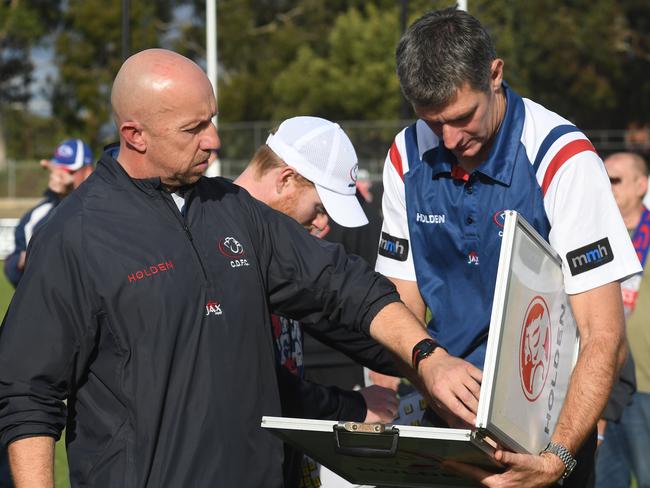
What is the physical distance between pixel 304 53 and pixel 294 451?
4605 cm

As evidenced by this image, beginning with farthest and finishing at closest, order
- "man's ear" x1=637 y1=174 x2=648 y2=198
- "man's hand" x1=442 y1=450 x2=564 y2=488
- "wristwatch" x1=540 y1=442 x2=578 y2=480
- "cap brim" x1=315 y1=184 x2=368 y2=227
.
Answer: "man's ear" x1=637 y1=174 x2=648 y2=198 → "cap brim" x1=315 y1=184 x2=368 y2=227 → "wristwatch" x1=540 y1=442 x2=578 y2=480 → "man's hand" x1=442 y1=450 x2=564 y2=488

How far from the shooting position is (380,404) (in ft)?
13.1

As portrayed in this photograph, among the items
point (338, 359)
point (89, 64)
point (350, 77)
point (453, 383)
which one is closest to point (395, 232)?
point (453, 383)

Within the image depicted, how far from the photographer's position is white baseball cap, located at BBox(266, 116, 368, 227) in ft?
13.6

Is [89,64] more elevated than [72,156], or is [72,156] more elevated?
[72,156]

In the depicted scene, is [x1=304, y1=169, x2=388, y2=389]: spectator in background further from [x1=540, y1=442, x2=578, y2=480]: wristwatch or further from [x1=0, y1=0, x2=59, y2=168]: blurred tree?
[x1=0, y1=0, x2=59, y2=168]: blurred tree

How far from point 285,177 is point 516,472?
156cm

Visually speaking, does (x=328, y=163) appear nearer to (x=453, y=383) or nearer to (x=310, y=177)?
(x=310, y=177)

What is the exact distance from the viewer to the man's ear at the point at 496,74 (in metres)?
3.54

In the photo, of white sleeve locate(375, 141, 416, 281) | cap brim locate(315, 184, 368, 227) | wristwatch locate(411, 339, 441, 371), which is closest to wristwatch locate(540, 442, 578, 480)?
wristwatch locate(411, 339, 441, 371)

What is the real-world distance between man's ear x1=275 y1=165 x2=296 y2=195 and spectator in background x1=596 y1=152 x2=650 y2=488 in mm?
2591

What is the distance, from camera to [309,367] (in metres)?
5.73

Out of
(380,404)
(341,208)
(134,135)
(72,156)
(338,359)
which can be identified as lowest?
(72,156)

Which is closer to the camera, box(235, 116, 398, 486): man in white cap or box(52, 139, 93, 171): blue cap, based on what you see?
box(235, 116, 398, 486): man in white cap
